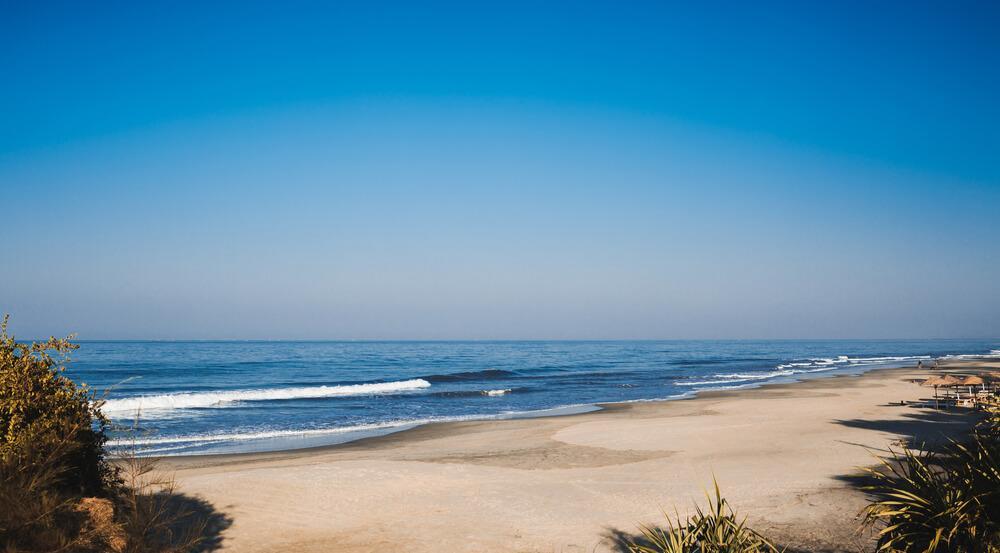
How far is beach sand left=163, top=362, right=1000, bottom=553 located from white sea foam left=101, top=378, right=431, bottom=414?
13.7 metres

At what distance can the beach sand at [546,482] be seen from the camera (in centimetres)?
852

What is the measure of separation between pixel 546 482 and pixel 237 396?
24.4 meters

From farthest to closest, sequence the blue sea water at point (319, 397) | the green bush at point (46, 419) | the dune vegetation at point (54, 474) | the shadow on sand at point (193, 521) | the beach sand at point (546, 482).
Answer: the blue sea water at point (319, 397) < the beach sand at point (546, 482) < the shadow on sand at point (193, 521) < the green bush at point (46, 419) < the dune vegetation at point (54, 474)

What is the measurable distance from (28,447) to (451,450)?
1109 cm

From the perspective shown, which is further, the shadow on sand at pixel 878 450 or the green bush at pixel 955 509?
the shadow on sand at pixel 878 450

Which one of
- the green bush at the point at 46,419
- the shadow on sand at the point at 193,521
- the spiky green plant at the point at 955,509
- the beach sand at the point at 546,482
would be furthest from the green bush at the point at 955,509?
the shadow on sand at the point at 193,521

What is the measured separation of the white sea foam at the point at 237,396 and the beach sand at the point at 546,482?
44.9ft

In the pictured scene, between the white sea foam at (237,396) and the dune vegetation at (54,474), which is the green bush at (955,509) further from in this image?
the white sea foam at (237,396)

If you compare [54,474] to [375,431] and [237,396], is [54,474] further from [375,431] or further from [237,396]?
[237,396]

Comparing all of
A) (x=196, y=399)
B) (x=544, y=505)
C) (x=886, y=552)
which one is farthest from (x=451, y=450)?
(x=196, y=399)

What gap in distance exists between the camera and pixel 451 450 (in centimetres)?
1572

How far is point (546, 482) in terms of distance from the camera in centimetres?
1173

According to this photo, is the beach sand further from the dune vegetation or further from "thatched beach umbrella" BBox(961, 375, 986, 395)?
"thatched beach umbrella" BBox(961, 375, 986, 395)

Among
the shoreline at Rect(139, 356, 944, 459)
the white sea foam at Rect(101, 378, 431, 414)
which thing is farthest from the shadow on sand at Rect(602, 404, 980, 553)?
the white sea foam at Rect(101, 378, 431, 414)
